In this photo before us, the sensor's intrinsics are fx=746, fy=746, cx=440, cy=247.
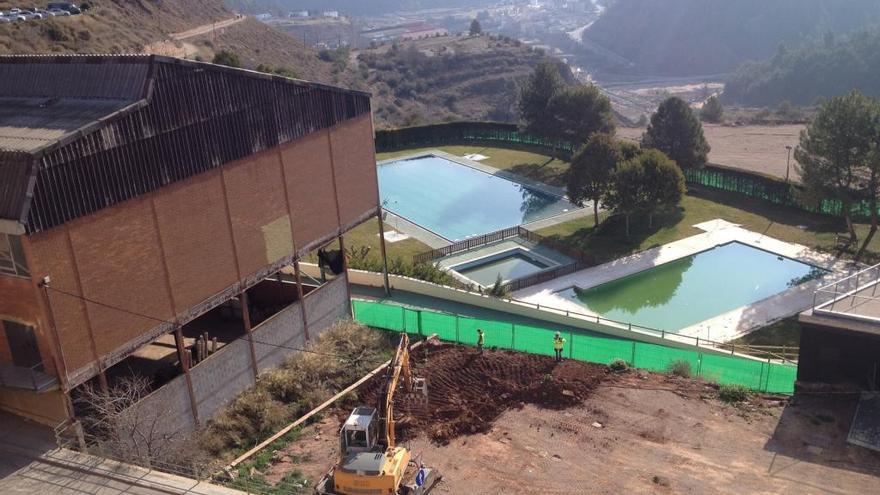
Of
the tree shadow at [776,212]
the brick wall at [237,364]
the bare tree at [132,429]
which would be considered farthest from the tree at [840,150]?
the bare tree at [132,429]

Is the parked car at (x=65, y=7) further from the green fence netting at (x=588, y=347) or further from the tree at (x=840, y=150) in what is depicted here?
the tree at (x=840, y=150)

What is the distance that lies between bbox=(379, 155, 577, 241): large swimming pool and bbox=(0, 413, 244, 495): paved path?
27.2 m

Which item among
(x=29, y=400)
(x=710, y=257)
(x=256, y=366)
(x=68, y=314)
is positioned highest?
(x=68, y=314)

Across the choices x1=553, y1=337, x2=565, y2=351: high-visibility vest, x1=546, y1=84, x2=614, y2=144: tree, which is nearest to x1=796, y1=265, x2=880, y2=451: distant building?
x1=553, y1=337, x2=565, y2=351: high-visibility vest

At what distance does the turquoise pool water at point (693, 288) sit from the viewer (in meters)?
35.4

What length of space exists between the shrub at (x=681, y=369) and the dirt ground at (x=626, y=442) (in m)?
0.56

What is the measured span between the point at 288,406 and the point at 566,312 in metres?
12.9

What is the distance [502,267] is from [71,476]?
2555 cm

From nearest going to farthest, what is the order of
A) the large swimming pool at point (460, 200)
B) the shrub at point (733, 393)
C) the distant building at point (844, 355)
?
the distant building at point (844, 355)
the shrub at point (733, 393)
the large swimming pool at point (460, 200)

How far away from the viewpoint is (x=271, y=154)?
25484 millimetres

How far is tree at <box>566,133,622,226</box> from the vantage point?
1708 inches

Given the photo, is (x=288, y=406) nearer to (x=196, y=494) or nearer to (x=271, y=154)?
(x=196, y=494)

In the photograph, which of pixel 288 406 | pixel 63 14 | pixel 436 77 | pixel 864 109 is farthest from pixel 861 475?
pixel 436 77

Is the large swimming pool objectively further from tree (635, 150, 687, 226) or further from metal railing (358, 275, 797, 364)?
metal railing (358, 275, 797, 364)
